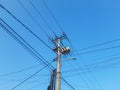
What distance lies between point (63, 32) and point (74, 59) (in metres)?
2.72

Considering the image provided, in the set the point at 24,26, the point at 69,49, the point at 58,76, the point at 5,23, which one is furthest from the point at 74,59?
the point at 5,23

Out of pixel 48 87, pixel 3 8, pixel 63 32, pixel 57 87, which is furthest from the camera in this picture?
pixel 63 32

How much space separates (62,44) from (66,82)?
11.4 ft

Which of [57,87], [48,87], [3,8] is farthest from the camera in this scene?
[48,87]

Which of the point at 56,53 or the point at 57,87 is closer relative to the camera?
the point at 57,87

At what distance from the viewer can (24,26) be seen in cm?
1266

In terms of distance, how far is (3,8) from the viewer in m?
10.8

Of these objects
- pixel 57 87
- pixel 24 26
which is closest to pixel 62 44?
pixel 57 87

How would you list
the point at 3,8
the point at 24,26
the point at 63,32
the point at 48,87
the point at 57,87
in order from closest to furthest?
the point at 3,8
the point at 24,26
the point at 57,87
the point at 48,87
the point at 63,32

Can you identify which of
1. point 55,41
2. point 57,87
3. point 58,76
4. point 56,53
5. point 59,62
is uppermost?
point 55,41

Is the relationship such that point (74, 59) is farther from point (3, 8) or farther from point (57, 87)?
point (3, 8)

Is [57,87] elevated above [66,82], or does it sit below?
below

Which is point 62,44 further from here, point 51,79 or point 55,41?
point 51,79

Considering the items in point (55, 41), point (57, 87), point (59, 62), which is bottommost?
point (57, 87)
